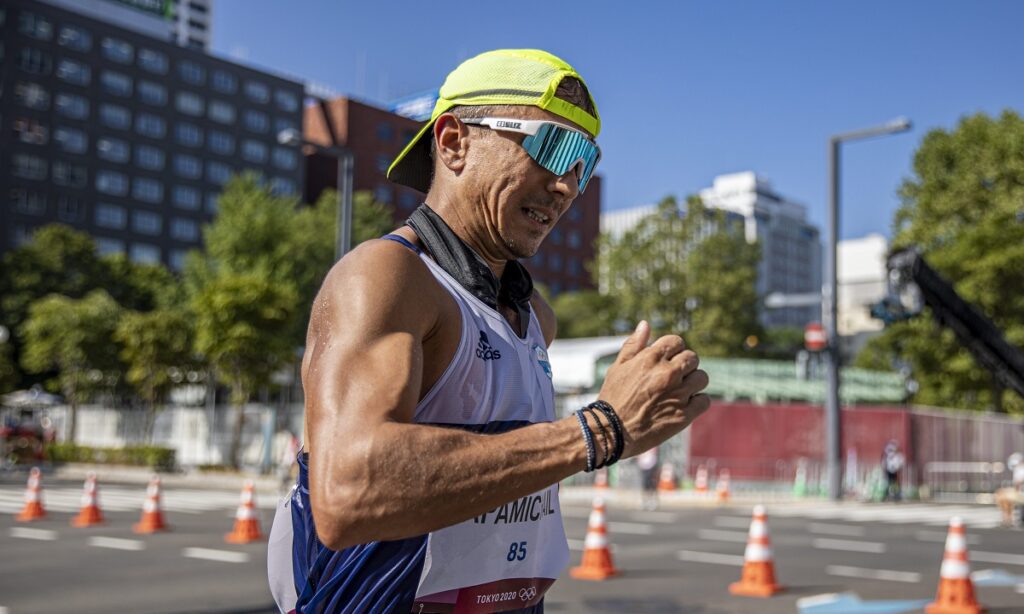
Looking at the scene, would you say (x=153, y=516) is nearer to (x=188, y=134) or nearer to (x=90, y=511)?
(x=90, y=511)

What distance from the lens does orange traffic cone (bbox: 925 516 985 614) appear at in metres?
8.62

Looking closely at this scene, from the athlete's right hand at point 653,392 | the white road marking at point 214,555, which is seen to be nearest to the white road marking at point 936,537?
the white road marking at point 214,555

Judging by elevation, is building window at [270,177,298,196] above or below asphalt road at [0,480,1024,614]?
above

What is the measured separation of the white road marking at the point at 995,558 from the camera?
42.0 feet

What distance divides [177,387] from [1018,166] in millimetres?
32270

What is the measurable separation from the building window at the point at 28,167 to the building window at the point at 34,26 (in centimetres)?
833

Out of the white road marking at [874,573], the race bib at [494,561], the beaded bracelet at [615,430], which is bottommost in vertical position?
the white road marking at [874,573]

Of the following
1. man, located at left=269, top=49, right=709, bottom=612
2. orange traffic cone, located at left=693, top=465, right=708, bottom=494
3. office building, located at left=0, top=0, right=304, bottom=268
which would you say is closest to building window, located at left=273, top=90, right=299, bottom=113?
office building, located at left=0, top=0, right=304, bottom=268

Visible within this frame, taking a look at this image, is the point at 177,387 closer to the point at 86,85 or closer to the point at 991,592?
the point at 991,592

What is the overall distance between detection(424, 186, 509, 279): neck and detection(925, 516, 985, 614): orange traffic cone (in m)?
7.81

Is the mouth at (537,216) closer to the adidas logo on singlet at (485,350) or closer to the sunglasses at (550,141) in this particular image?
the sunglasses at (550,141)

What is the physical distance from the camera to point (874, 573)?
11242 millimetres

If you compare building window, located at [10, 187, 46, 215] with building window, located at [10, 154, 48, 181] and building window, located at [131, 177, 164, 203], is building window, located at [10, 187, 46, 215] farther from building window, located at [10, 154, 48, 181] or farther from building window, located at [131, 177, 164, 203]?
building window, located at [131, 177, 164, 203]

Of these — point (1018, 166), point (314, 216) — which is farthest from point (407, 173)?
point (314, 216)
